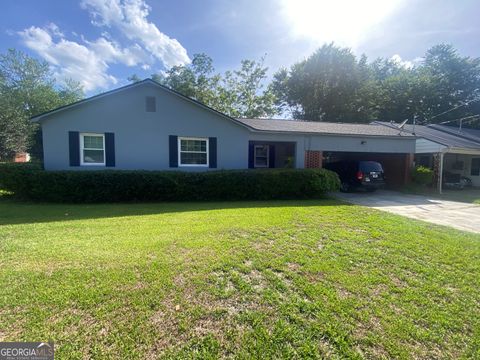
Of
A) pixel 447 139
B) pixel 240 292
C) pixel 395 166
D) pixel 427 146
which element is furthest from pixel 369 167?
pixel 240 292

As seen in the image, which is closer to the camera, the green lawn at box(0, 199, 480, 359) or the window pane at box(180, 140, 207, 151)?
the green lawn at box(0, 199, 480, 359)

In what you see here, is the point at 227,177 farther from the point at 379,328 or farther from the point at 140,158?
the point at 379,328

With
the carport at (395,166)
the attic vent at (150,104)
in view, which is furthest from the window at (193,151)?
the carport at (395,166)

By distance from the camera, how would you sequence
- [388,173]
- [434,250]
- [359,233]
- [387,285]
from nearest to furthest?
[387,285], [434,250], [359,233], [388,173]

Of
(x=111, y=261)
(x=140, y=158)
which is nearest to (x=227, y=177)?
(x=140, y=158)

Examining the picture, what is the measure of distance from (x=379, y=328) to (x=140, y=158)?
33.4 ft

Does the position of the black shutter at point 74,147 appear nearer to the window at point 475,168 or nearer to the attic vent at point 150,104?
the attic vent at point 150,104

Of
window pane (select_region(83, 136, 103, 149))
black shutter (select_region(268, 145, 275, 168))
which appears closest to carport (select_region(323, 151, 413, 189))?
black shutter (select_region(268, 145, 275, 168))

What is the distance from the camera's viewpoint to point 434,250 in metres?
4.57

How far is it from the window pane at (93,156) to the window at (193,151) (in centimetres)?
316

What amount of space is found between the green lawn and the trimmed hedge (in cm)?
365

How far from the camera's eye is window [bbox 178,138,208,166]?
11305 millimetres

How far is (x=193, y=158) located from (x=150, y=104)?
289 cm

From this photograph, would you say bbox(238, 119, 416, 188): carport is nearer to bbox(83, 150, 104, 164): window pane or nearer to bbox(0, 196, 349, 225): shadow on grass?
bbox(0, 196, 349, 225): shadow on grass
